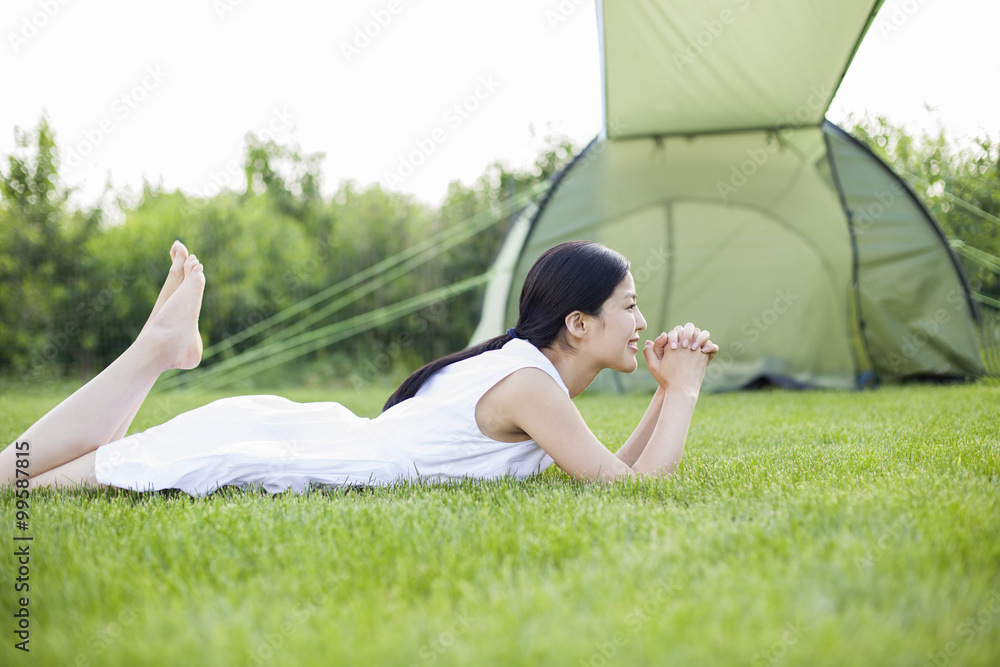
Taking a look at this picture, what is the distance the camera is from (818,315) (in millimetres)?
4824

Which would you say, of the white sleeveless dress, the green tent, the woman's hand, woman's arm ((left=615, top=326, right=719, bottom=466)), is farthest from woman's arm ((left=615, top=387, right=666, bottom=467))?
the green tent

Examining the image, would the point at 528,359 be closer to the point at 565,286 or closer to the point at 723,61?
the point at 565,286

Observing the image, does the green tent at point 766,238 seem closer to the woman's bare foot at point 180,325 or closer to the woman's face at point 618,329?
the woman's face at point 618,329

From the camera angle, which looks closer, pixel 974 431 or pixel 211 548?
pixel 211 548

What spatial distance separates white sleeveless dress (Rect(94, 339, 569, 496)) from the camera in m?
1.70

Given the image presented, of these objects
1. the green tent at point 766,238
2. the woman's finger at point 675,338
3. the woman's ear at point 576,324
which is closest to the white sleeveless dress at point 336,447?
the woman's ear at point 576,324

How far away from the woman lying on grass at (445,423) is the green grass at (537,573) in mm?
89

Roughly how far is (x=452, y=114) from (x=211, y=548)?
4.44m

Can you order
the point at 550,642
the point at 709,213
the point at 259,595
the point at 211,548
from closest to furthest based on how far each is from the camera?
the point at 550,642
the point at 259,595
the point at 211,548
the point at 709,213

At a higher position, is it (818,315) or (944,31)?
(944,31)

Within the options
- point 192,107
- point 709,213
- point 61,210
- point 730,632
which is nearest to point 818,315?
point 709,213

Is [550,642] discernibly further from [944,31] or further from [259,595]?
[944,31]

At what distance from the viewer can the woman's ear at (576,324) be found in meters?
1.76

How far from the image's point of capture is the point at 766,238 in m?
4.91
